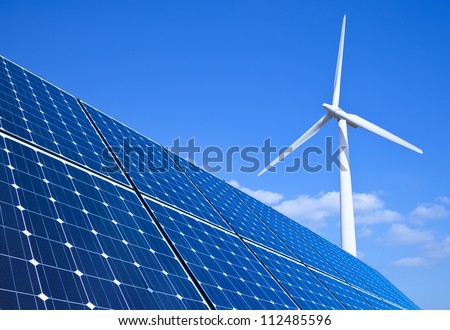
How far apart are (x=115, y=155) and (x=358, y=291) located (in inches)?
791

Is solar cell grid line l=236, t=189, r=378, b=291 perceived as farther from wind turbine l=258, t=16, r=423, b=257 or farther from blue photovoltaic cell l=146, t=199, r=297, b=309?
blue photovoltaic cell l=146, t=199, r=297, b=309

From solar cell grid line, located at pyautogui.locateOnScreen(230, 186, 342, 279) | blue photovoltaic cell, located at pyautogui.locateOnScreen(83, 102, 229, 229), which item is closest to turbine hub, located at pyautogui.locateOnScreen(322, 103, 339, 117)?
solar cell grid line, located at pyautogui.locateOnScreen(230, 186, 342, 279)

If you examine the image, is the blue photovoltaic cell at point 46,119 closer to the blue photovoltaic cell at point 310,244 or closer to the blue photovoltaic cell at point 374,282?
the blue photovoltaic cell at point 310,244

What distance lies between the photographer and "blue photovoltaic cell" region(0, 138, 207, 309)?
962 centimetres

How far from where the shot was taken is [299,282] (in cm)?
2277

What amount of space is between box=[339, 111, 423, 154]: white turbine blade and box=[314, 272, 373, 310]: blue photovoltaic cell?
27.3 metres

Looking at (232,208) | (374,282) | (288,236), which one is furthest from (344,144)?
(232,208)

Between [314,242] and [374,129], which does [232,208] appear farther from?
[374,129]

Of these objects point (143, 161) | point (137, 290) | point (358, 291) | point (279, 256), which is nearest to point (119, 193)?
point (137, 290)

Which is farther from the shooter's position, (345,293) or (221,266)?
(345,293)

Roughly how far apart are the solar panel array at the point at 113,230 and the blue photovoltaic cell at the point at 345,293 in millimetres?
158

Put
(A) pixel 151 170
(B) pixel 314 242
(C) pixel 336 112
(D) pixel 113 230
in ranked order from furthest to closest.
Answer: (C) pixel 336 112
(B) pixel 314 242
(A) pixel 151 170
(D) pixel 113 230

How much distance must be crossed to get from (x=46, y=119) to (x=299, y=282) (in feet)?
46.0

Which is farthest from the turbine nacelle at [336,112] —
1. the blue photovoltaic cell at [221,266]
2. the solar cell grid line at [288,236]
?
the blue photovoltaic cell at [221,266]
